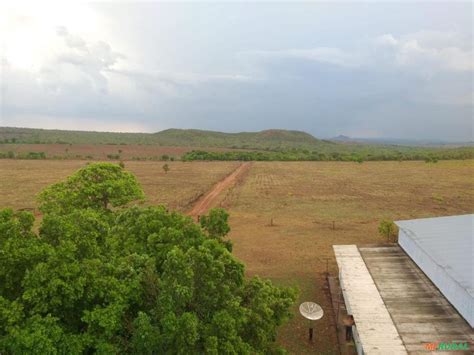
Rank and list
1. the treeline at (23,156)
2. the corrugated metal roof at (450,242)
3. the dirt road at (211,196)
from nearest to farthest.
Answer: the corrugated metal roof at (450,242), the dirt road at (211,196), the treeline at (23,156)

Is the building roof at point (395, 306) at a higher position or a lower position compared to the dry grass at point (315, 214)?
higher

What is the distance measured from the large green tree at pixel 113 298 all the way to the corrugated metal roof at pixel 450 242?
733cm

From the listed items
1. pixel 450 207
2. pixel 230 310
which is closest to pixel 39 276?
pixel 230 310

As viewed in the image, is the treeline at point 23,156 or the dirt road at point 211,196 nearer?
the dirt road at point 211,196

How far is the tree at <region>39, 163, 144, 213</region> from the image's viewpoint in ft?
46.5

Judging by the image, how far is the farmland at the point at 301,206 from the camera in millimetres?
19141

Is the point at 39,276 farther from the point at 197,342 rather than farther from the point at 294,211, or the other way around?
the point at 294,211

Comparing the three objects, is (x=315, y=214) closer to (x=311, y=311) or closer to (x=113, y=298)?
(x=311, y=311)

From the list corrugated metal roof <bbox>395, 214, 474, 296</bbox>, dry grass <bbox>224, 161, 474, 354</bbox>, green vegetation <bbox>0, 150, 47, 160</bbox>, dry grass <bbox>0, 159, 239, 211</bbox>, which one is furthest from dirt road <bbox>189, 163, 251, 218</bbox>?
green vegetation <bbox>0, 150, 47, 160</bbox>

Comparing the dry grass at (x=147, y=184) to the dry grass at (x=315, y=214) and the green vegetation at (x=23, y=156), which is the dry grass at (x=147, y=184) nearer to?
the dry grass at (x=315, y=214)

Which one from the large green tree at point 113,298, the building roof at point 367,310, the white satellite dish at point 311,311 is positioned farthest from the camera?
the white satellite dish at point 311,311

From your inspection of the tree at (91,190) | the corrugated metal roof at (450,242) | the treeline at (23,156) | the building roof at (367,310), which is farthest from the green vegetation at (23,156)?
the corrugated metal roof at (450,242)

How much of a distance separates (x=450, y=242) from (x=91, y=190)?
15.3 m

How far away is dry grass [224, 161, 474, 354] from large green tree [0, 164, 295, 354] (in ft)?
20.1
